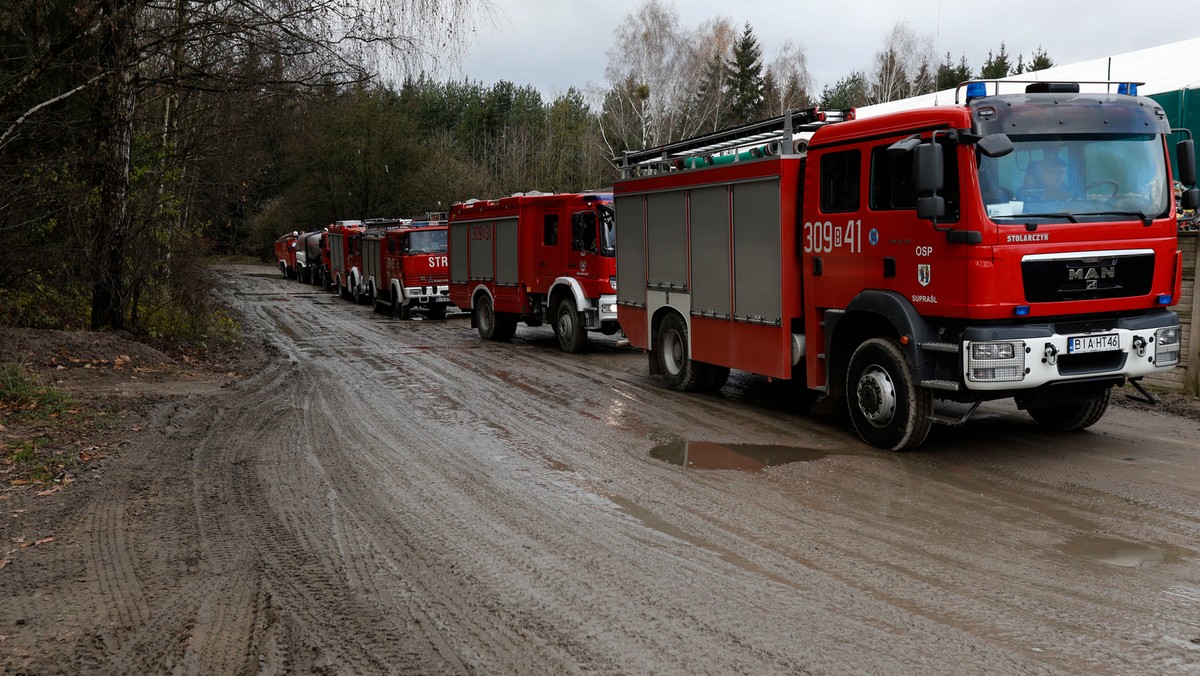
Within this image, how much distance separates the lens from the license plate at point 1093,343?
24.0ft

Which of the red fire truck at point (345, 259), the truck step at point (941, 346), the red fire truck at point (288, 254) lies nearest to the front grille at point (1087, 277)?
the truck step at point (941, 346)

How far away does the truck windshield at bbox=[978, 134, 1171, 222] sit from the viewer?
286 inches

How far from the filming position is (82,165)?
13.8 m

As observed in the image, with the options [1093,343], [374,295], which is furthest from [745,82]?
[1093,343]

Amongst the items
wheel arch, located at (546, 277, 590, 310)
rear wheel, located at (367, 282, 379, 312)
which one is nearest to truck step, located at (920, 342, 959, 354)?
wheel arch, located at (546, 277, 590, 310)

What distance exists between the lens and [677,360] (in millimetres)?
11969

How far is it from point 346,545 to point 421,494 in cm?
125

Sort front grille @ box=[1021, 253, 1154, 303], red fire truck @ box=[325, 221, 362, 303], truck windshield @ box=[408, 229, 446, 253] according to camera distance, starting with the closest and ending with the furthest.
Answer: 1. front grille @ box=[1021, 253, 1154, 303]
2. truck windshield @ box=[408, 229, 446, 253]
3. red fire truck @ box=[325, 221, 362, 303]

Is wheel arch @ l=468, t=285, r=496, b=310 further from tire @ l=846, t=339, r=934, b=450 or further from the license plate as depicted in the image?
the license plate

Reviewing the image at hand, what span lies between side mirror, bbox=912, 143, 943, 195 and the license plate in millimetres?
1577

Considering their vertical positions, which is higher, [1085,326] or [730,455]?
[1085,326]

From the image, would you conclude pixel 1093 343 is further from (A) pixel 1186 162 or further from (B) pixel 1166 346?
(A) pixel 1186 162

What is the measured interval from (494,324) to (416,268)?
24.1ft

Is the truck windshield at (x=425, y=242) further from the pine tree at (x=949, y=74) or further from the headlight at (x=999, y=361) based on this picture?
the pine tree at (x=949, y=74)
